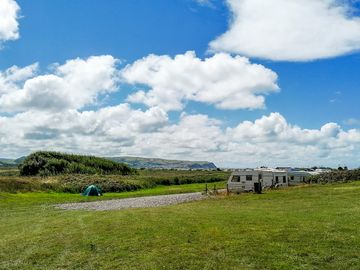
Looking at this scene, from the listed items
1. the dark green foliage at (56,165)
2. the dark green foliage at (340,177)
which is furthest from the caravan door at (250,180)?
the dark green foliage at (56,165)

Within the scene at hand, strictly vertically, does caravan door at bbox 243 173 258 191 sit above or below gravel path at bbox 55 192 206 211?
above

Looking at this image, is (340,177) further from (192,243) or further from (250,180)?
(192,243)

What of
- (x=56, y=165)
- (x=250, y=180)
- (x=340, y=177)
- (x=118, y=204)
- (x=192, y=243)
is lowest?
(x=118, y=204)

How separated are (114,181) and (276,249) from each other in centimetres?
7662

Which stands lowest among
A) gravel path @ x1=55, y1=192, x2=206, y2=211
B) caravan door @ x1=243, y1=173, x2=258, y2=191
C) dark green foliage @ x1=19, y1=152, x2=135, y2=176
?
gravel path @ x1=55, y1=192, x2=206, y2=211

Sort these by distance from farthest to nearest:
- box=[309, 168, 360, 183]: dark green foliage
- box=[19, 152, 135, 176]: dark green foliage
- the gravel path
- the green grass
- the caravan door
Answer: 1. box=[19, 152, 135, 176]: dark green foliage
2. box=[309, 168, 360, 183]: dark green foliage
3. the caravan door
4. the gravel path
5. the green grass

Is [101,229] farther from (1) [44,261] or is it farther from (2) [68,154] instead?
(2) [68,154]

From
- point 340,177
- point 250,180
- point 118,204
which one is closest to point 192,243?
point 118,204

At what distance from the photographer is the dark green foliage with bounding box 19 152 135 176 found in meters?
117

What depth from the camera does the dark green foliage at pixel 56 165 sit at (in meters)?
117

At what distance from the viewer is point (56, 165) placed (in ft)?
390

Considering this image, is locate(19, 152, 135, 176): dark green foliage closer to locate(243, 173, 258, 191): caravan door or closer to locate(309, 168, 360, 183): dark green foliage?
locate(309, 168, 360, 183): dark green foliage

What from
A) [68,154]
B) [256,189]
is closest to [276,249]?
[256,189]

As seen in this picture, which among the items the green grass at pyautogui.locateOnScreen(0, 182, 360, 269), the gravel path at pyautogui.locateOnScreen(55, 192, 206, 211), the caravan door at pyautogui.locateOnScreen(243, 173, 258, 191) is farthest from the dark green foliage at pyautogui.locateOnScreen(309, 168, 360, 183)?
the green grass at pyautogui.locateOnScreen(0, 182, 360, 269)
